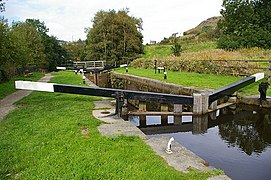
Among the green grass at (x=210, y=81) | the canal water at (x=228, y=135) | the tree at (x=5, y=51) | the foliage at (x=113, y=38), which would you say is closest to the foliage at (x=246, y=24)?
the green grass at (x=210, y=81)

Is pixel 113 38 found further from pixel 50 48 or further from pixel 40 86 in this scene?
pixel 40 86

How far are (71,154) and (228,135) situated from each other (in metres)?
3.85

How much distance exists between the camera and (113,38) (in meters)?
33.2

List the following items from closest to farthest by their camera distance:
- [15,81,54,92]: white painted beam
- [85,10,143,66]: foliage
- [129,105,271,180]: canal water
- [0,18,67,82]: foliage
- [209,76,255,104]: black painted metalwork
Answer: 1. [129,105,271,180]: canal water
2. [15,81,54,92]: white painted beam
3. [209,76,255,104]: black painted metalwork
4. [0,18,67,82]: foliage
5. [85,10,143,66]: foliage

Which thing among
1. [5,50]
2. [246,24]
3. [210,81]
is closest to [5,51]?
[5,50]

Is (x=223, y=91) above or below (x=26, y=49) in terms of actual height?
below

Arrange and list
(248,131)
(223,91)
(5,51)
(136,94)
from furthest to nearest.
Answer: (5,51) → (223,91) → (136,94) → (248,131)

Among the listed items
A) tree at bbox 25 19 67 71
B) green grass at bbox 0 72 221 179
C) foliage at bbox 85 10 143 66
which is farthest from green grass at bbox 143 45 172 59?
green grass at bbox 0 72 221 179

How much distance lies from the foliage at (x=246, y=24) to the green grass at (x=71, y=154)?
2089 centimetres

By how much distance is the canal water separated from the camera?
13.4ft

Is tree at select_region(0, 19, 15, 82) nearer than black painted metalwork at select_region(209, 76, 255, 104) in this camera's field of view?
No

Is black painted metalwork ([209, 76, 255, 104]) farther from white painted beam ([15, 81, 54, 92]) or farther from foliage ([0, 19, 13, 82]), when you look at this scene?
foliage ([0, 19, 13, 82])

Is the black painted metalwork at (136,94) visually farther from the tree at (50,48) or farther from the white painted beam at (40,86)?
the tree at (50,48)

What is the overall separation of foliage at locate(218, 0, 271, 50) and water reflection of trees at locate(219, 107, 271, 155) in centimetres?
1691
